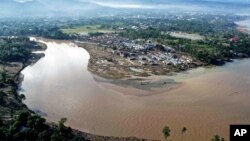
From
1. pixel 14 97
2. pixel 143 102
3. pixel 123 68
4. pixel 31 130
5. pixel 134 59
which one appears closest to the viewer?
pixel 31 130

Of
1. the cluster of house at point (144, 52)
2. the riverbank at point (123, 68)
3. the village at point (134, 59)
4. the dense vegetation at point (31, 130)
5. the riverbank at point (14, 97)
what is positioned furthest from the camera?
the cluster of house at point (144, 52)

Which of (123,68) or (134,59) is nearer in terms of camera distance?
(123,68)

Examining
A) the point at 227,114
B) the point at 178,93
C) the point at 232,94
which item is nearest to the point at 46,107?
the point at 178,93

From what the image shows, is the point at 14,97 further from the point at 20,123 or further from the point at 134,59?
the point at 134,59

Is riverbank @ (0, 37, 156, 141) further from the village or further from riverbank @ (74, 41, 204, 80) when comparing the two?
the village

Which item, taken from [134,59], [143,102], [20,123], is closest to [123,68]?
[134,59]

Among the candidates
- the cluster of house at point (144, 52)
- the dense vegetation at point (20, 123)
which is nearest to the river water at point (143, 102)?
the dense vegetation at point (20, 123)

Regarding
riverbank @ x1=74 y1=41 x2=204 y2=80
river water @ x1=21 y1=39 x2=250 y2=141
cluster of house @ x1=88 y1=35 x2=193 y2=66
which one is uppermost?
cluster of house @ x1=88 y1=35 x2=193 y2=66

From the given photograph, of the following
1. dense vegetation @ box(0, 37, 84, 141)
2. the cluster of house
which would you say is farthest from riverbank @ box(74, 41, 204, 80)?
dense vegetation @ box(0, 37, 84, 141)

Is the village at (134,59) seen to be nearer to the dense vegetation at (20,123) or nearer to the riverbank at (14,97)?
the riverbank at (14,97)
